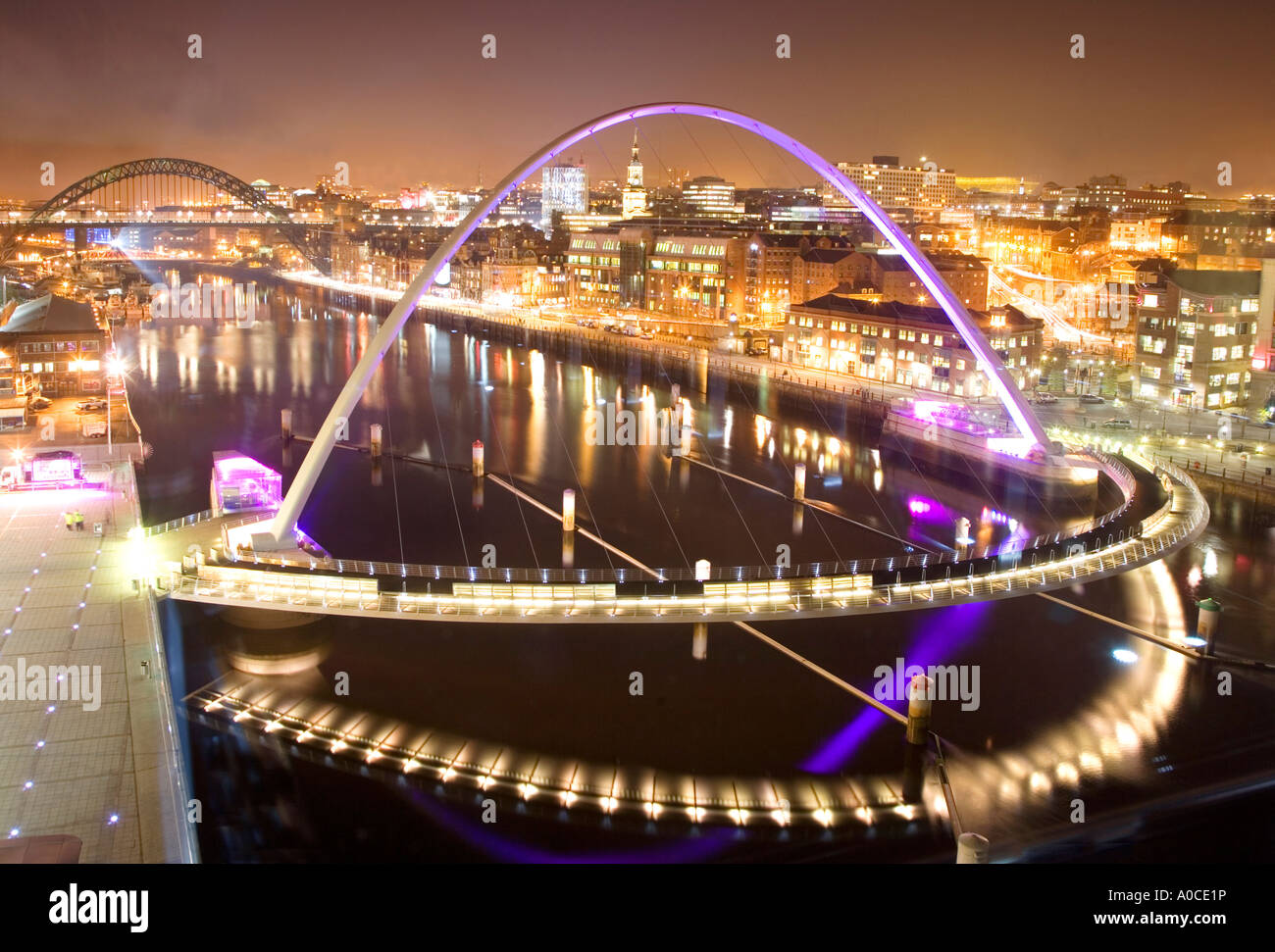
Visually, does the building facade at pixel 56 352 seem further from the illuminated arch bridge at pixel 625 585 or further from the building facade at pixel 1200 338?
the building facade at pixel 1200 338

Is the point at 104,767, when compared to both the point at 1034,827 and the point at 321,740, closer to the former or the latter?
the point at 321,740

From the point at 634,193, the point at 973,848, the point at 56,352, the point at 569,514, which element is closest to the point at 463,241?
the point at 569,514

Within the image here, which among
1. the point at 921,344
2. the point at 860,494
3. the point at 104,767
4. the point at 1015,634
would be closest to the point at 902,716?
the point at 1015,634

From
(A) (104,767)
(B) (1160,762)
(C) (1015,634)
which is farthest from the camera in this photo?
(C) (1015,634)
